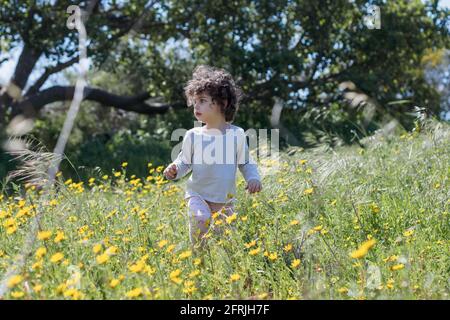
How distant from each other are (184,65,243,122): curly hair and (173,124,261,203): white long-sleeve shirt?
153mm

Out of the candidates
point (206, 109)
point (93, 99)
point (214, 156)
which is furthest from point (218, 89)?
point (93, 99)

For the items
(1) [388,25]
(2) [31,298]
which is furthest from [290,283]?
(1) [388,25]

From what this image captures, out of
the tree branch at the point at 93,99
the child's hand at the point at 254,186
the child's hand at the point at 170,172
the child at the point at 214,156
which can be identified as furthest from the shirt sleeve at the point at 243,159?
the tree branch at the point at 93,99

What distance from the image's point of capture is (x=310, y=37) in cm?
1325

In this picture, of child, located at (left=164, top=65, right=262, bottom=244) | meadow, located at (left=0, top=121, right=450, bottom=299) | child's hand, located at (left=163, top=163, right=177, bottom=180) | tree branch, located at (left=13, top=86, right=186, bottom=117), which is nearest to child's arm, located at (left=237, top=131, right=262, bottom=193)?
child, located at (left=164, top=65, right=262, bottom=244)

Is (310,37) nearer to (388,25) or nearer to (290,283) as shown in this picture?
(388,25)

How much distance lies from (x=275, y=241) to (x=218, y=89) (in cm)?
104

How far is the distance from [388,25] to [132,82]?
337 inches

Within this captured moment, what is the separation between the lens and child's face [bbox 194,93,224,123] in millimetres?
3959

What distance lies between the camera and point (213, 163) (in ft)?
12.6

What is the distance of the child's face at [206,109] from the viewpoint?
3959 mm

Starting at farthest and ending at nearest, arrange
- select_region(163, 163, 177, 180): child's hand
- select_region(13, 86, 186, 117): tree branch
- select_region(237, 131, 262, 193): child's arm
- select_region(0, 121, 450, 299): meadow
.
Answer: select_region(13, 86, 186, 117): tree branch < select_region(237, 131, 262, 193): child's arm < select_region(163, 163, 177, 180): child's hand < select_region(0, 121, 450, 299): meadow

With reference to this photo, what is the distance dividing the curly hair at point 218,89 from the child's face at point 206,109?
2 centimetres

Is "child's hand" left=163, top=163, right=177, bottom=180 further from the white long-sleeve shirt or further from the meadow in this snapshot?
the meadow
